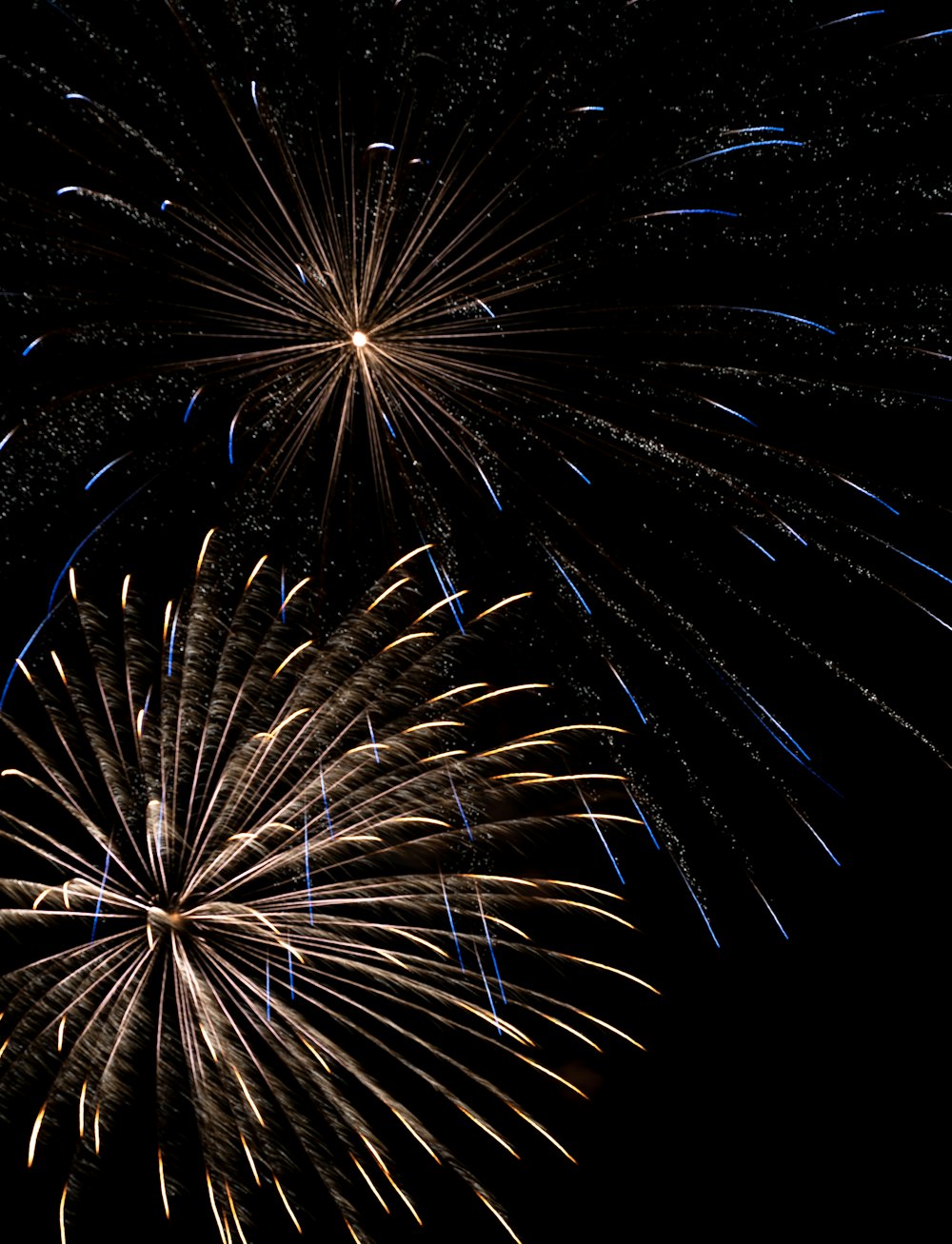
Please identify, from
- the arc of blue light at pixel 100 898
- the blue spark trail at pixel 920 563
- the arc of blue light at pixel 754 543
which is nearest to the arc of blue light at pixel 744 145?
the arc of blue light at pixel 754 543

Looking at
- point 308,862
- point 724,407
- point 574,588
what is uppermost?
point 724,407

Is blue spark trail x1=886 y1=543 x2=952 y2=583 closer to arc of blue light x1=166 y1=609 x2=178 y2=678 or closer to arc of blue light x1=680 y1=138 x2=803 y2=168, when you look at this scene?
arc of blue light x1=680 y1=138 x2=803 y2=168

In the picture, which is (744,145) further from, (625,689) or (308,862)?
(308,862)

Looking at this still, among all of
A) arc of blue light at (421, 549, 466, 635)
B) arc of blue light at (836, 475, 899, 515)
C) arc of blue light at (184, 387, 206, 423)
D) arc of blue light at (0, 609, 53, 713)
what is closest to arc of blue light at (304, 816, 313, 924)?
arc of blue light at (421, 549, 466, 635)

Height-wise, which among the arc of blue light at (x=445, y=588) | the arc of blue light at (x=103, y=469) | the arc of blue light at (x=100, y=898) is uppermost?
the arc of blue light at (x=103, y=469)

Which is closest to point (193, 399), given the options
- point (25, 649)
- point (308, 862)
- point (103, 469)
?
point (103, 469)

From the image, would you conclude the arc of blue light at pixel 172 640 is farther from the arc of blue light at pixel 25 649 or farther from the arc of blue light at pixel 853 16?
the arc of blue light at pixel 853 16

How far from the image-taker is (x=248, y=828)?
577 cm

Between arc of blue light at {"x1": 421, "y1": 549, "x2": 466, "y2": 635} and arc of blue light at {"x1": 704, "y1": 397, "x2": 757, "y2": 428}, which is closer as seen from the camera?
arc of blue light at {"x1": 704, "y1": 397, "x2": 757, "y2": 428}

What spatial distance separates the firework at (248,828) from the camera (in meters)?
5.68

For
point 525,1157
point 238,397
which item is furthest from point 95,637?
point 525,1157

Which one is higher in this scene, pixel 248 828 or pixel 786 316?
pixel 786 316

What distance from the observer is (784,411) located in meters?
5.79

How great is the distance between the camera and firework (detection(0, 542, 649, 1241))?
568 centimetres
